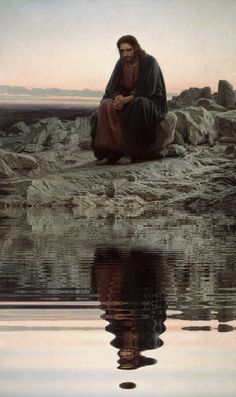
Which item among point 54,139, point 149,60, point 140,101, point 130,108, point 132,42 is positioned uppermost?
point 132,42

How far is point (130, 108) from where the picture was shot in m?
13.5

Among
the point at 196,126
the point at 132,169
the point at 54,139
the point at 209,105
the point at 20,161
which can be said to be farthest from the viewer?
the point at 209,105

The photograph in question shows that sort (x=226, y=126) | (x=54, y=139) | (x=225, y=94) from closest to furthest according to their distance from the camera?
(x=54, y=139) < (x=226, y=126) < (x=225, y=94)

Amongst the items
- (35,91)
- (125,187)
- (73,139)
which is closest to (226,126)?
(125,187)

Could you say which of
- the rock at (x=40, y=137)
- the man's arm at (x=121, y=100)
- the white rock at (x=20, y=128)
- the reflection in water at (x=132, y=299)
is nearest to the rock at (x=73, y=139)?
the rock at (x=40, y=137)

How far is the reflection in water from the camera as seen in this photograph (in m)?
4.38

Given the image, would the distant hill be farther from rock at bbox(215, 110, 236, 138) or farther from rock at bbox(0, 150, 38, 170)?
rock at bbox(215, 110, 236, 138)

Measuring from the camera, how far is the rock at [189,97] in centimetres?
1493

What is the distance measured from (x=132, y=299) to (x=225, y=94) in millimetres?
10146

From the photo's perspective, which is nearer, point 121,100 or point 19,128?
point 121,100

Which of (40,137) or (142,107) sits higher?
(142,107)

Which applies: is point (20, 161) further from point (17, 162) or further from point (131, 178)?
point (131, 178)

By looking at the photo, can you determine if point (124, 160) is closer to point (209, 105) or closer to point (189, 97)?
point (189, 97)

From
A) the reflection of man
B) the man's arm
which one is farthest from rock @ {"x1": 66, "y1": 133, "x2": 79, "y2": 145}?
the man's arm
